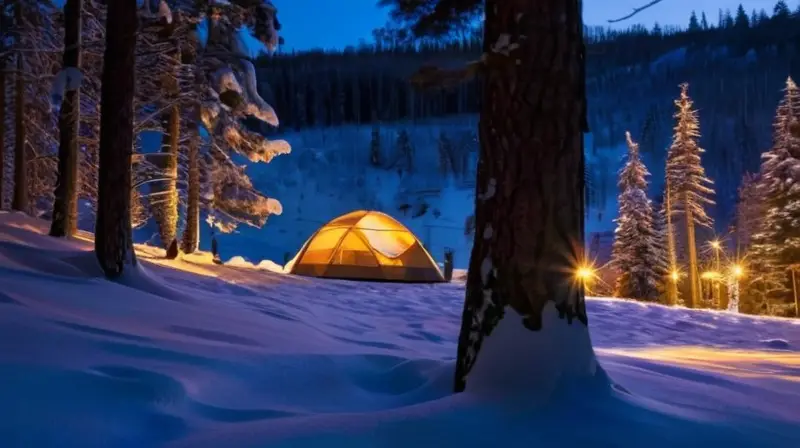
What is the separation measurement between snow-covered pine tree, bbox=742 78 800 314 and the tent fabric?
53.1 feet

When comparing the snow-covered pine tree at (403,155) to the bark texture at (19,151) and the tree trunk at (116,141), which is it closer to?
the bark texture at (19,151)

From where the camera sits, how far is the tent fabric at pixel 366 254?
14695mm

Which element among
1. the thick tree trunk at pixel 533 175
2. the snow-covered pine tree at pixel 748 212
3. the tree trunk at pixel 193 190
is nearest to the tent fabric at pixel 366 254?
the tree trunk at pixel 193 190

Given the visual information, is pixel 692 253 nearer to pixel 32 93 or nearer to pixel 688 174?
pixel 688 174

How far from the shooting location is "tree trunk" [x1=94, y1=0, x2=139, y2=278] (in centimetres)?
643

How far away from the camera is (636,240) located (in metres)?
29.6

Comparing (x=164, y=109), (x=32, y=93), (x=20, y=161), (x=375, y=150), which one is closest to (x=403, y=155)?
(x=375, y=150)

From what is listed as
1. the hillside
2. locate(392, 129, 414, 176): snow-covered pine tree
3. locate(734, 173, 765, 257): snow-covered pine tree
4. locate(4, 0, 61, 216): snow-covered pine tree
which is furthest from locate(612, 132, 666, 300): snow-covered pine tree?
the hillside

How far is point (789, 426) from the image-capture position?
301 centimetres

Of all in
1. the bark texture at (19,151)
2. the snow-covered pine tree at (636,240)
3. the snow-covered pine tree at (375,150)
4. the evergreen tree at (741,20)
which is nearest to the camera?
the bark texture at (19,151)

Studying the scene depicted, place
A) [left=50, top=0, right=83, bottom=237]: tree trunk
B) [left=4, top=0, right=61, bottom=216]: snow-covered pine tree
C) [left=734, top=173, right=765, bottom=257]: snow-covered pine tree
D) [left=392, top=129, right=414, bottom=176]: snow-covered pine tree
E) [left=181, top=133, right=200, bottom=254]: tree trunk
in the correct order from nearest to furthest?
[left=50, top=0, right=83, bottom=237]: tree trunk → [left=4, top=0, right=61, bottom=216]: snow-covered pine tree → [left=181, top=133, right=200, bottom=254]: tree trunk → [left=734, top=173, right=765, bottom=257]: snow-covered pine tree → [left=392, top=129, right=414, bottom=176]: snow-covered pine tree

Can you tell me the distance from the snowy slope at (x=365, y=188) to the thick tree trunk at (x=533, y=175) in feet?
162

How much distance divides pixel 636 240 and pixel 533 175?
28576 mm

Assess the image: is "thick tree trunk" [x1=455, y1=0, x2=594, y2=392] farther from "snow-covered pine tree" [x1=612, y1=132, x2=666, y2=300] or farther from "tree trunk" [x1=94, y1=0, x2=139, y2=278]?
"snow-covered pine tree" [x1=612, y1=132, x2=666, y2=300]
